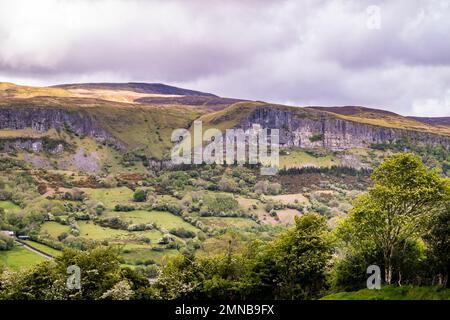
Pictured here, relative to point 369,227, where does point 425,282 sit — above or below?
below

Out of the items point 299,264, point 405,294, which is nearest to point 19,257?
point 299,264

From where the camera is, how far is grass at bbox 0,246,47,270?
6631 inches

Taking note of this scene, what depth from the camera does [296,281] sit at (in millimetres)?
76625

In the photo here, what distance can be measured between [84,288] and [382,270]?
3941 centimetres

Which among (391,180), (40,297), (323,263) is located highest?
(391,180)

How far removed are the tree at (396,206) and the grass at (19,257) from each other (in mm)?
126575

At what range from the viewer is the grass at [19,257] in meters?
168

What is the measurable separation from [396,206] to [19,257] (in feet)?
470

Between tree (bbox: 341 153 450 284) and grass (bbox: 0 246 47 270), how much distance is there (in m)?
127

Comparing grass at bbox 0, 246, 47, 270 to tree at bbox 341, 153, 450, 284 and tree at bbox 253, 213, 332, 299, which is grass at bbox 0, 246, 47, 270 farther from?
tree at bbox 341, 153, 450, 284

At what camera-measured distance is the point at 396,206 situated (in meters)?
63.1
